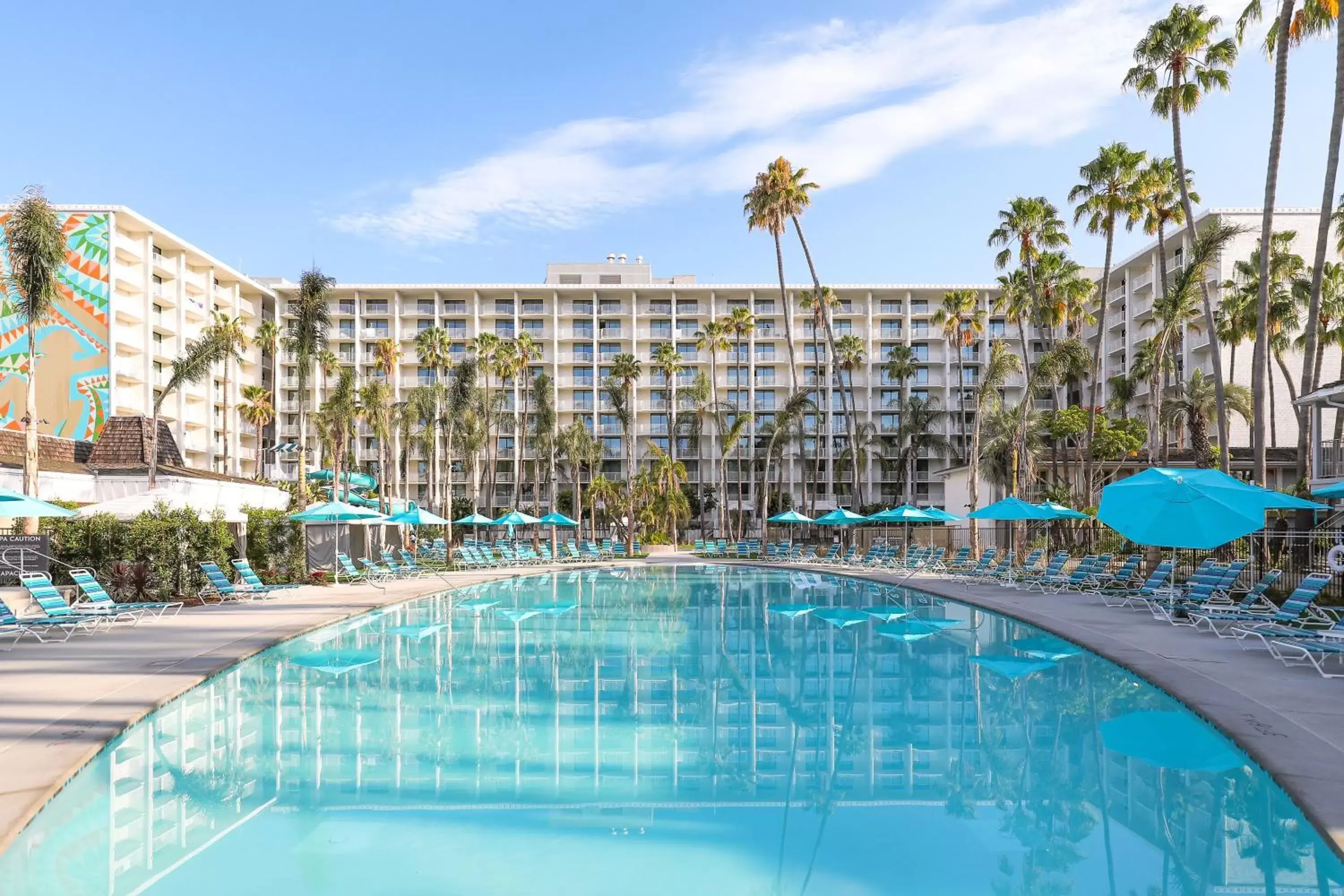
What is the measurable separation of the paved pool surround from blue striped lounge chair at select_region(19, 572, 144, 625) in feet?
1.20

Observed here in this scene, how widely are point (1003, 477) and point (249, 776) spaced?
4016 centimetres

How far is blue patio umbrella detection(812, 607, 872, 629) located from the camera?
59.3 ft

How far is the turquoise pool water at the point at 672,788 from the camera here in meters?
5.90

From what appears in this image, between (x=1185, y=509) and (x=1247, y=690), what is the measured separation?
11.0ft

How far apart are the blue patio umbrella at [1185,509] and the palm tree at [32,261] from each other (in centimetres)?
2035

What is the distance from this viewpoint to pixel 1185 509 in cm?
1284

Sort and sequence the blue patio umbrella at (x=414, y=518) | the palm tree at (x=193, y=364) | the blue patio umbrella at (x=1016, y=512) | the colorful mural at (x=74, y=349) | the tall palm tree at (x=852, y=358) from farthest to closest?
the tall palm tree at (x=852, y=358) < the colorful mural at (x=74, y=349) < the blue patio umbrella at (x=414, y=518) < the palm tree at (x=193, y=364) < the blue patio umbrella at (x=1016, y=512)

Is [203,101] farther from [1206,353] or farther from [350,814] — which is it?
[1206,353]

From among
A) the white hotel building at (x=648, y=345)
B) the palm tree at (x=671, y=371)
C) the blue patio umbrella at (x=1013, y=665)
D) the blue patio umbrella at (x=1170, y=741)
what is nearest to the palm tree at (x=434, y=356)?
the palm tree at (x=671, y=371)

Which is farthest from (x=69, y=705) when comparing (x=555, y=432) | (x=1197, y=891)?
(x=555, y=432)

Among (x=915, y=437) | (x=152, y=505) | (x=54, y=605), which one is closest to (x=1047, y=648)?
(x=54, y=605)

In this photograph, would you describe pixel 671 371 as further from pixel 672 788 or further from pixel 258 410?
pixel 672 788

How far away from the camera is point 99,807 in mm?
6863

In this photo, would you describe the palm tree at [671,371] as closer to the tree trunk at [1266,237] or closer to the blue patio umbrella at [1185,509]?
the tree trunk at [1266,237]
